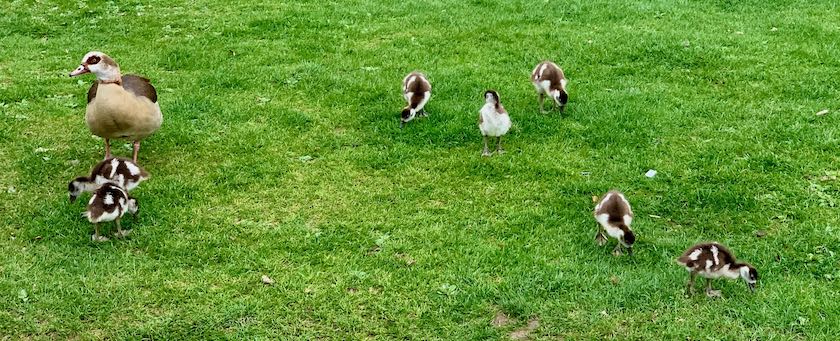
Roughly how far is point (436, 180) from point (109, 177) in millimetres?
3172

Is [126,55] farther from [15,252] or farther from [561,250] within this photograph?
[561,250]

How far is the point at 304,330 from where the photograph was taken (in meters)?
5.90

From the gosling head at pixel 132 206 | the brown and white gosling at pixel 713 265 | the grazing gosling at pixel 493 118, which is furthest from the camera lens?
the grazing gosling at pixel 493 118

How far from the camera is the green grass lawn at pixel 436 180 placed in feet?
19.9

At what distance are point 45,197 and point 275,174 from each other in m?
2.26

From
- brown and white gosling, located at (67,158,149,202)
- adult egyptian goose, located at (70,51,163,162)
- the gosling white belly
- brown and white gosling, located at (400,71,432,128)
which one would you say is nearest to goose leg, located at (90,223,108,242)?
brown and white gosling, located at (67,158,149,202)

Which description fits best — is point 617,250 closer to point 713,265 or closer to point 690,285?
point 690,285

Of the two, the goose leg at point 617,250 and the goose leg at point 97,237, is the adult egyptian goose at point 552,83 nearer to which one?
the goose leg at point 617,250

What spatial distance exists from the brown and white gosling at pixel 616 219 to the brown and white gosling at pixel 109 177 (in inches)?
171

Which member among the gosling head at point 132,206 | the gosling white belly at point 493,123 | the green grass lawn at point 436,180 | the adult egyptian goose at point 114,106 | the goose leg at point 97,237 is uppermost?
the adult egyptian goose at point 114,106

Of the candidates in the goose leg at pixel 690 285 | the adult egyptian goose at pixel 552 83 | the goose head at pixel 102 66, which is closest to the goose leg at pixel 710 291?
the goose leg at pixel 690 285

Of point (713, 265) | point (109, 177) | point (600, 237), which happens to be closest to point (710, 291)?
point (713, 265)

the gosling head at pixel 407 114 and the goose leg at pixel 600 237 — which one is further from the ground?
the gosling head at pixel 407 114

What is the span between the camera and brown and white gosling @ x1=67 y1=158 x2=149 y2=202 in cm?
756
